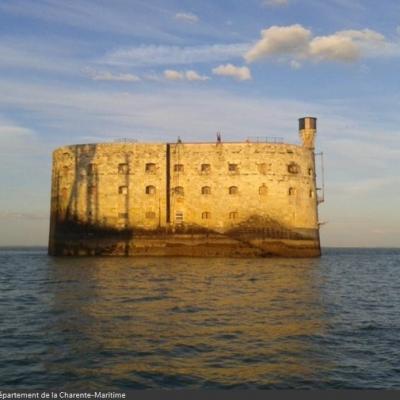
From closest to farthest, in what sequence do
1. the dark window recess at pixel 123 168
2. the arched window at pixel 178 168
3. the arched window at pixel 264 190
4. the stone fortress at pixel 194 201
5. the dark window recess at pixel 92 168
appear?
the stone fortress at pixel 194 201
the arched window at pixel 264 190
the arched window at pixel 178 168
the dark window recess at pixel 123 168
the dark window recess at pixel 92 168

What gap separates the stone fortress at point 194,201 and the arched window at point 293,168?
→ 71mm

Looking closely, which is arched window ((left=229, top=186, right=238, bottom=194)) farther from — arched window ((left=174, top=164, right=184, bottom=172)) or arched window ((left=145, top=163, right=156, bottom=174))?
arched window ((left=145, top=163, right=156, bottom=174))

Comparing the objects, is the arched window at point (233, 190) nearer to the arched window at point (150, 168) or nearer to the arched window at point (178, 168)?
the arched window at point (178, 168)

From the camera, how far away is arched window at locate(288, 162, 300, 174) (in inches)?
1558

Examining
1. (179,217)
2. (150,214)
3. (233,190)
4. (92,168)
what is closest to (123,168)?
(92,168)

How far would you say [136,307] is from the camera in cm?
1605

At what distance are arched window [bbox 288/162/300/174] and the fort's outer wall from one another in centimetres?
8

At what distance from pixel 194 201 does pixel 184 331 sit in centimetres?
2672

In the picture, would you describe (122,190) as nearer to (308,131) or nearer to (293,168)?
(293,168)

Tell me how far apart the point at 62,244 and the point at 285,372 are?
34.1 m

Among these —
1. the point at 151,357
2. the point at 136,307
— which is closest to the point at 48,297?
the point at 136,307

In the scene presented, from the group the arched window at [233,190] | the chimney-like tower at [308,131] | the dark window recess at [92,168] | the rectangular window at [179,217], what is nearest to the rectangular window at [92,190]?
the dark window recess at [92,168]

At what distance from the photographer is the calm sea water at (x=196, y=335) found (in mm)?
9070

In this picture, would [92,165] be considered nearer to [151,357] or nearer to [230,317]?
[230,317]
